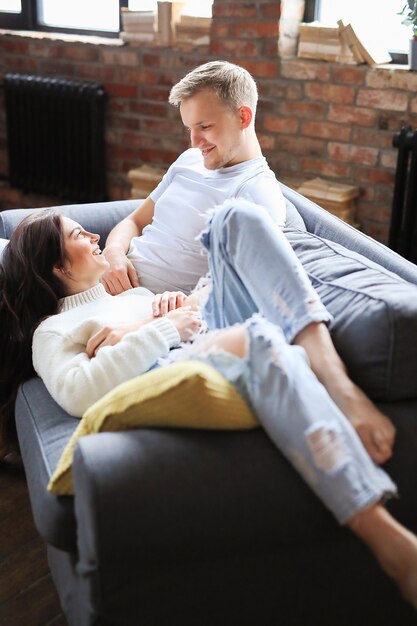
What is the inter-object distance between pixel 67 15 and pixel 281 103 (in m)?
1.45

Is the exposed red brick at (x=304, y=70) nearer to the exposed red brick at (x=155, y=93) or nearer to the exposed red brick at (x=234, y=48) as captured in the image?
the exposed red brick at (x=234, y=48)

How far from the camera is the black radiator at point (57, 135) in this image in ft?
12.6

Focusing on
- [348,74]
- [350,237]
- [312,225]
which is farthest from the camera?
[348,74]

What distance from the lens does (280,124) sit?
3.32m

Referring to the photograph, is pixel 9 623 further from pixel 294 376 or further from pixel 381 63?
pixel 381 63

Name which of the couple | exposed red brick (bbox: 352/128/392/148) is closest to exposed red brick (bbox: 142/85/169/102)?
exposed red brick (bbox: 352/128/392/148)

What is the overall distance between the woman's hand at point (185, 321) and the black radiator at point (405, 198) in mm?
1434

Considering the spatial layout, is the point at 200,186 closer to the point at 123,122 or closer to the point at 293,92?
the point at 293,92

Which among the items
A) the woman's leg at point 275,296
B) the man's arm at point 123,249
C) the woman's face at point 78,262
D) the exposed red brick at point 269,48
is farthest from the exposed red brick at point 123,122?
the woman's leg at point 275,296

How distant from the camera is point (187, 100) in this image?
2.17m

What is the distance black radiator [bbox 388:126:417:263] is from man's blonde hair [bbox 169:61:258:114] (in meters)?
0.94

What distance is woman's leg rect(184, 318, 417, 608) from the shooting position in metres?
1.23

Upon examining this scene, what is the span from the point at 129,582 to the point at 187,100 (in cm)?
133

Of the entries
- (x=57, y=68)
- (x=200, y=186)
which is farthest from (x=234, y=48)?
(x=200, y=186)
